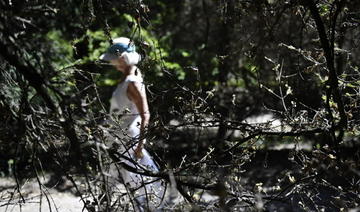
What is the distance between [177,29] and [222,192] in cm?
1057

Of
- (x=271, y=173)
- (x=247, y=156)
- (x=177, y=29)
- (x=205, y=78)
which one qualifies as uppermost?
(x=177, y=29)

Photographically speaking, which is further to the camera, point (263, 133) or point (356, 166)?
point (263, 133)

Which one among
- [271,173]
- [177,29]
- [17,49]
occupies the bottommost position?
[17,49]

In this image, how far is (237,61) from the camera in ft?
32.8

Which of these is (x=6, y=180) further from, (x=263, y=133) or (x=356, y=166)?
(x=356, y=166)

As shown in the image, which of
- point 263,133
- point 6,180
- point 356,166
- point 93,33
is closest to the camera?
point 356,166

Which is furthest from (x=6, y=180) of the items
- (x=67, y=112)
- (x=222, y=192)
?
(x=222, y=192)

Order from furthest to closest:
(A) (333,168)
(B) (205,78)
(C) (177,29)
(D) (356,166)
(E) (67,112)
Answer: (C) (177,29) → (B) (205,78) → (A) (333,168) → (D) (356,166) → (E) (67,112)

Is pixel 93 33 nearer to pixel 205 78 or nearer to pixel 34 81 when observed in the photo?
pixel 205 78

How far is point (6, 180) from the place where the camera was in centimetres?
834

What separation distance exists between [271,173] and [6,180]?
14.2 feet

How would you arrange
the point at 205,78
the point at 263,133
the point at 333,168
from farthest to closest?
the point at 205,78 → the point at 263,133 → the point at 333,168

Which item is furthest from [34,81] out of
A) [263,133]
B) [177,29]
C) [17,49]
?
[177,29]

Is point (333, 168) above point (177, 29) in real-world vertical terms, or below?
below
